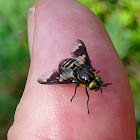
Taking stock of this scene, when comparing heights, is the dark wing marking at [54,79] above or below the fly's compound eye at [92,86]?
above

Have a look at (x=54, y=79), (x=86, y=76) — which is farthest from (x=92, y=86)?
(x=54, y=79)

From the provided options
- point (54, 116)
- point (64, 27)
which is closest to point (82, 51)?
point (64, 27)

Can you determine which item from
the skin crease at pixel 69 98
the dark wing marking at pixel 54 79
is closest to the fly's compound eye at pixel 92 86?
the skin crease at pixel 69 98

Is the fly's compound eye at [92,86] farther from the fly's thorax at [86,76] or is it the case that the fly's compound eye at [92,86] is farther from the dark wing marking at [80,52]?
the dark wing marking at [80,52]

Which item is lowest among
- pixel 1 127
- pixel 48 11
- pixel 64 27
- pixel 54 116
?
pixel 1 127

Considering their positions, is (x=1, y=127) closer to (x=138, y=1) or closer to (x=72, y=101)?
(x=72, y=101)

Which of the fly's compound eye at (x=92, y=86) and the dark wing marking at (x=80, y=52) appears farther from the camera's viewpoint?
the dark wing marking at (x=80, y=52)
